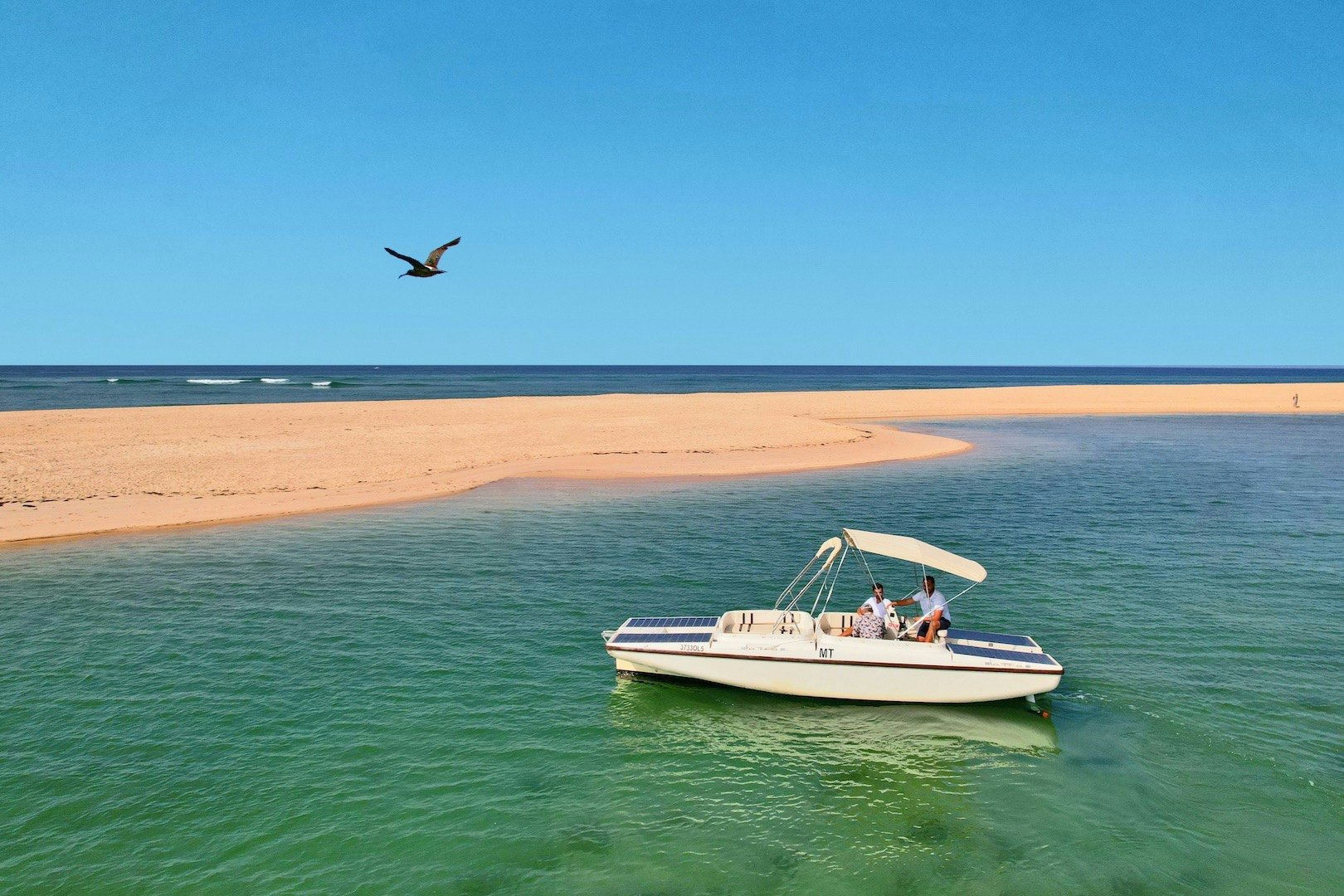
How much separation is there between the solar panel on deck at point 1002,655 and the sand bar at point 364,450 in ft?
85.7

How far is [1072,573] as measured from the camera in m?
25.0

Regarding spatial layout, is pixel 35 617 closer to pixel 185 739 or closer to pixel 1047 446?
pixel 185 739

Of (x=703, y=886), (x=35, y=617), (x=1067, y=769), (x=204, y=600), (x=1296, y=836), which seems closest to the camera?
(x=703, y=886)

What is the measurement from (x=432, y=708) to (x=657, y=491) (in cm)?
2311

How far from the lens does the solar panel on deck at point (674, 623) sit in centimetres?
1805

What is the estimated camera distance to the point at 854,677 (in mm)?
16234

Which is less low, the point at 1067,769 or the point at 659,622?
the point at 659,622

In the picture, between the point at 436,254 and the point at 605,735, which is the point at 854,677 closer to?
the point at 605,735

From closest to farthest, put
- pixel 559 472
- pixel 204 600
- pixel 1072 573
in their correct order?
pixel 204 600
pixel 1072 573
pixel 559 472

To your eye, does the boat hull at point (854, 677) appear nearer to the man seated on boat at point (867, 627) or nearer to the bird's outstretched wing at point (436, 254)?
the man seated on boat at point (867, 627)

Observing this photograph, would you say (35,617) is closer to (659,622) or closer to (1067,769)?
(659,622)

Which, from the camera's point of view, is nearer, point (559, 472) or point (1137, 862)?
point (1137, 862)

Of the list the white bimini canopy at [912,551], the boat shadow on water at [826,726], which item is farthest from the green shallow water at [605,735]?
→ the white bimini canopy at [912,551]

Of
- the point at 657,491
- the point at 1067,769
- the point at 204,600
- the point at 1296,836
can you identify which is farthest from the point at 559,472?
the point at 1296,836
